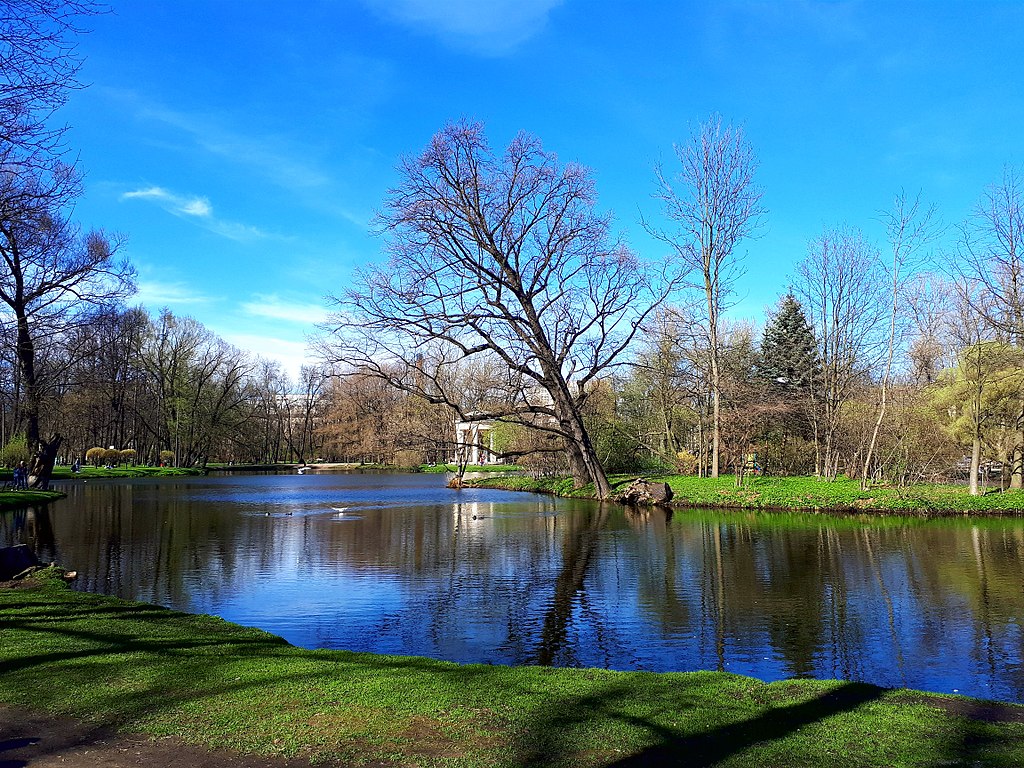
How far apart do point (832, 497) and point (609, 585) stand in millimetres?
16222

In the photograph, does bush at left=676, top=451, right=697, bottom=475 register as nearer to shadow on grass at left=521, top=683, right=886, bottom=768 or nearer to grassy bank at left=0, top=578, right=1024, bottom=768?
grassy bank at left=0, top=578, right=1024, bottom=768

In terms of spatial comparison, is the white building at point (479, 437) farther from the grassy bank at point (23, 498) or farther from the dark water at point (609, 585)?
the dark water at point (609, 585)

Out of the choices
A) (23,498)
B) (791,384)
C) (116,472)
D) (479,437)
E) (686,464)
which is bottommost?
(116,472)

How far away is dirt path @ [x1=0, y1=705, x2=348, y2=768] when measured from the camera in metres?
4.73

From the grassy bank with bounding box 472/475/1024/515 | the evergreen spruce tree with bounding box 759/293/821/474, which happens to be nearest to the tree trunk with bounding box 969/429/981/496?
the grassy bank with bounding box 472/475/1024/515

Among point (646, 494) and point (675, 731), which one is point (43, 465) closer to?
point (646, 494)

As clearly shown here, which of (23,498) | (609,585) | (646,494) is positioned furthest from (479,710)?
(23,498)

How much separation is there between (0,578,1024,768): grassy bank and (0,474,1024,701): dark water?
1701 millimetres

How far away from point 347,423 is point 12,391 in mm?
40141

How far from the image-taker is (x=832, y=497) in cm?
2586

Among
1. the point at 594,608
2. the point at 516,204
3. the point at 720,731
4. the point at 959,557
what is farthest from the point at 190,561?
the point at 516,204

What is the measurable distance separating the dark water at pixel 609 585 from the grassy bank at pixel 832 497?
1827mm

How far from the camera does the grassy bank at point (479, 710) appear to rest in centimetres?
488

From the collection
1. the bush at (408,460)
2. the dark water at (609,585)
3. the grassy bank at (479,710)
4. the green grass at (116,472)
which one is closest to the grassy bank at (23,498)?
the dark water at (609,585)
